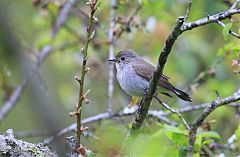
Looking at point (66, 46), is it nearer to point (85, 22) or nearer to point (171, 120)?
point (85, 22)

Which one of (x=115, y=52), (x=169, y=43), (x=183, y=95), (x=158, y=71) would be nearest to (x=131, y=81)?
(x=183, y=95)

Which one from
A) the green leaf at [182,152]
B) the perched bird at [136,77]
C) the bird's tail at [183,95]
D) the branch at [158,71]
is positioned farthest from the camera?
the perched bird at [136,77]

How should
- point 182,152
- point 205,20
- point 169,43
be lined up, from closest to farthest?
point 169,43 < point 205,20 < point 182,152

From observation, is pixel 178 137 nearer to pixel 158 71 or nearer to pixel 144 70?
pixel 158 71

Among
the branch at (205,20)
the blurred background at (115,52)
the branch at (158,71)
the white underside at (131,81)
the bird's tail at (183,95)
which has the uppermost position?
the blurred background at (115,52)

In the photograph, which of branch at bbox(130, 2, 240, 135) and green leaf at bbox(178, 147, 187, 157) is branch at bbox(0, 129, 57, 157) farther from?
green leaf at bbox(178, 147, 187, 157)

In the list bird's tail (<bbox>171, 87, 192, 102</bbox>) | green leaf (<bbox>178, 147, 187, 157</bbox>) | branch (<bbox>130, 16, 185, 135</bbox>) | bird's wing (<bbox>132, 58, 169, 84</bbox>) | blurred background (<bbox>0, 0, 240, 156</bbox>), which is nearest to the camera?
branch (<bbox>130, 16, 185, 135</bbox>)

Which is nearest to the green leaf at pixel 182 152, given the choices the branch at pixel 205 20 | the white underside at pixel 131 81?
the branch at pixel 205 20

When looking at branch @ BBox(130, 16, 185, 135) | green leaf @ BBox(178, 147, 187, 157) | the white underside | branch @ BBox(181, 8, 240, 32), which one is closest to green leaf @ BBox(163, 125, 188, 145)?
green leaf @ BBox(178, 147, 187, 157)

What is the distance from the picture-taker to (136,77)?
223 inches

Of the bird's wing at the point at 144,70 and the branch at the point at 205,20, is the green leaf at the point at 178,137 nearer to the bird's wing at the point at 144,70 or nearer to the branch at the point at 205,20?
the branch at the point at 205,20

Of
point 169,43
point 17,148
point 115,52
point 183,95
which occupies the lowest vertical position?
point 17,148

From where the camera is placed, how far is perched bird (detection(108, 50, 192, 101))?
5.29m

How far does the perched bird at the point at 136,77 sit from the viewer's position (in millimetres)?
5285
